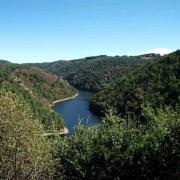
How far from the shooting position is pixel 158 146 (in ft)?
120

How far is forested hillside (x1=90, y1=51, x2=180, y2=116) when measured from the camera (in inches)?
5901

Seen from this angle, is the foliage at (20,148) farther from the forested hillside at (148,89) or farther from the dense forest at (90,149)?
the forested hillside at (148,89)

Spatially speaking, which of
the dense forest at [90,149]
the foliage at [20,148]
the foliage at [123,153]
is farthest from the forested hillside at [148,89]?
the foliage at [20,148]

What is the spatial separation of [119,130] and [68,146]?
15.9ft

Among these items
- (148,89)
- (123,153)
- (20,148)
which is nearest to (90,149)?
(123,153)

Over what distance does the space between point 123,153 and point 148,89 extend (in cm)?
13420

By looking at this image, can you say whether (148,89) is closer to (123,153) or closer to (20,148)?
(123,153)

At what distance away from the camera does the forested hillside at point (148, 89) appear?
149875mm

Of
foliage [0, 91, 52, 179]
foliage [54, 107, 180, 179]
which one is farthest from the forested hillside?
foliage [0, 91, 52, 179]

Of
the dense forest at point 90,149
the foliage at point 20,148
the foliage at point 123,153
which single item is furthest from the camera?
the foliage at point 123,153

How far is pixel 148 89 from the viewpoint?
170 metres

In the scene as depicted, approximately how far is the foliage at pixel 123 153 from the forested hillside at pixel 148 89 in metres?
99.4

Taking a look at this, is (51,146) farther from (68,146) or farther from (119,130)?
(119,130)

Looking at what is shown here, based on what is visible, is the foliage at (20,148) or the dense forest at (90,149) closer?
the foliage at (20,148)
